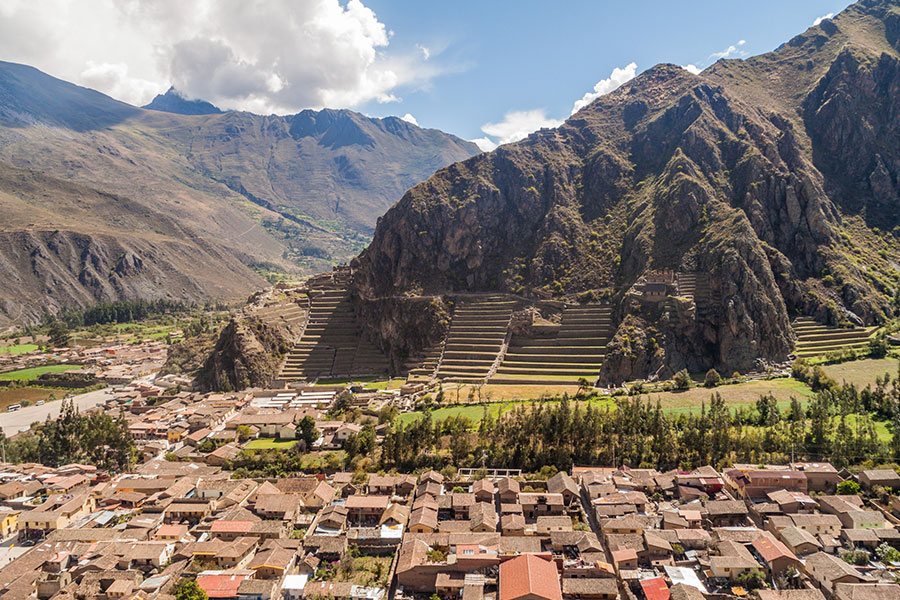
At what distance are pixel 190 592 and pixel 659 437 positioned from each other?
1752 inches

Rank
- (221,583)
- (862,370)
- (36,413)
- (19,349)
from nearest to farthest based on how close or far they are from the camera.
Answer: (221,583), (862,370), (36,413), (19,349)

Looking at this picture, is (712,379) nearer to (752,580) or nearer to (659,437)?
(659,437)

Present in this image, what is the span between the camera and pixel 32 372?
125 m

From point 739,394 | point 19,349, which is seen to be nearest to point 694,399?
point 739,394

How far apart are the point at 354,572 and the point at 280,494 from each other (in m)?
13.5

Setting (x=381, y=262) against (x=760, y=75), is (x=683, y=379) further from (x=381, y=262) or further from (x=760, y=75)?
(x=760, y=75)

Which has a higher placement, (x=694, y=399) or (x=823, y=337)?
(x=823, y=337)

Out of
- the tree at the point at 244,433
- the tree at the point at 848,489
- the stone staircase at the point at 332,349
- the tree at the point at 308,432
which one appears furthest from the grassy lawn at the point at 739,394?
the stone staircase at the point at 332,349

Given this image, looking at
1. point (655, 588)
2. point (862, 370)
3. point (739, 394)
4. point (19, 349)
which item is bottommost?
point (655, 588)

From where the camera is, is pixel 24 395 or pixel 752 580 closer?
pixel 752 580

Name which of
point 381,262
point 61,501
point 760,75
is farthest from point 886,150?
point 61,501

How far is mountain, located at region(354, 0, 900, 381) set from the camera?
9544 cm

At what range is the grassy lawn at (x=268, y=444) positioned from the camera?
225 ft

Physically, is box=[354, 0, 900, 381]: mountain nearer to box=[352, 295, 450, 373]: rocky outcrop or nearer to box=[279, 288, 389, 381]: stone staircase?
box=[352, 295, 450, 373]: rocky outcrop
